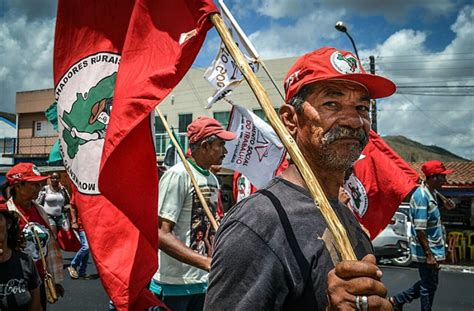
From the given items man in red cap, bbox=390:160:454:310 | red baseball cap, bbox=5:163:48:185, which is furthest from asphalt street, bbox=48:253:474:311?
red baseball cap, bbox=5:163:48:185

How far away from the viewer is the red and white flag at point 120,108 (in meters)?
2.30

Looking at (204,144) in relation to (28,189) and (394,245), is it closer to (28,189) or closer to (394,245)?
(28,189)

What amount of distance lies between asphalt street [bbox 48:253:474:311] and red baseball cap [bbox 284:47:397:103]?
22.2 feet

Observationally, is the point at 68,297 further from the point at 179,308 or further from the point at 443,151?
the point at 443,151

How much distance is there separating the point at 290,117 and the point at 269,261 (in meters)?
0.70

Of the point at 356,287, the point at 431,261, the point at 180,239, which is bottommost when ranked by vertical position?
the point at 431,261

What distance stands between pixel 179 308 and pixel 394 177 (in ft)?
9.93

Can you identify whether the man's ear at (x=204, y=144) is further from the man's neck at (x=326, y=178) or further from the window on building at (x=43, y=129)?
the window on building at (x=43, y=129)

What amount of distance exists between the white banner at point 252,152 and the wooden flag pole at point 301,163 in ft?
9.18

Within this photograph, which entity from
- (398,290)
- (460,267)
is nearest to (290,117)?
(398,290)

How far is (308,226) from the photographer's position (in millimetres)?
1671

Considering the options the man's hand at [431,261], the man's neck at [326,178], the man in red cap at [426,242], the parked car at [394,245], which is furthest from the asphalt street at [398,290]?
the man's neck at [326,178]

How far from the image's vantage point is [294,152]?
1.70m

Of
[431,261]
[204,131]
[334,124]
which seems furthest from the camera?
[431,261]
